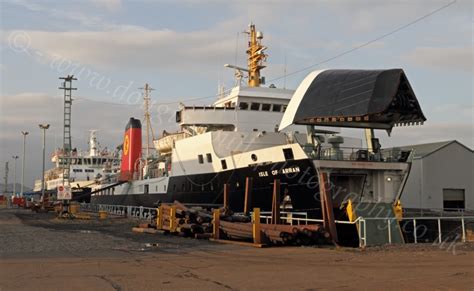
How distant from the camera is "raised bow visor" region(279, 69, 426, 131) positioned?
67.0 feet

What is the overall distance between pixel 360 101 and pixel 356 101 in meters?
0.17

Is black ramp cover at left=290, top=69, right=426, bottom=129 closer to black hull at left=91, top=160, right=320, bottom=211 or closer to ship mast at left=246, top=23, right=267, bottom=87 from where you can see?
black hull at left=91, top=160, right=320, bottom=211

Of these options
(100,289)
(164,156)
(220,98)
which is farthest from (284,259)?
(164,156)

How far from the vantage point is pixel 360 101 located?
67.9ft

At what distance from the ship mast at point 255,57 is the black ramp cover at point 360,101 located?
A: 1192 cm

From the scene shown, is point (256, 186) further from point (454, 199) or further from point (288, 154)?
point (454, 199)

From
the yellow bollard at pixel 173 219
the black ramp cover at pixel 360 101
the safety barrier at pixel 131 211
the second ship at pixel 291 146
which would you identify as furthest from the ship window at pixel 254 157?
the safety barrier at pixel 131 211

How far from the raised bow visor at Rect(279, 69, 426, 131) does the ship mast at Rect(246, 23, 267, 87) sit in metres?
11.6

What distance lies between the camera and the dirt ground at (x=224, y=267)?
8.72 metres

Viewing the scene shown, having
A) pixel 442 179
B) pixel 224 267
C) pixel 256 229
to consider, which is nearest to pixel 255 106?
pixel 256 229

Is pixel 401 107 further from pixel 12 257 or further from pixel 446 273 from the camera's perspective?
pixel 12 257

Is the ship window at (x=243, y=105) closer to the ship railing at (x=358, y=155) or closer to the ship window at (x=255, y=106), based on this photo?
the ship window at (x=255, y=106)

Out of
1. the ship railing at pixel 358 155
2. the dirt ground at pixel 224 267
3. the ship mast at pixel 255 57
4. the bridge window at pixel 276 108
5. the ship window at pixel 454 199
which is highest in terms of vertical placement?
the ship mast at pixel 255 57

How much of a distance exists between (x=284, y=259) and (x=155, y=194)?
2365cm
